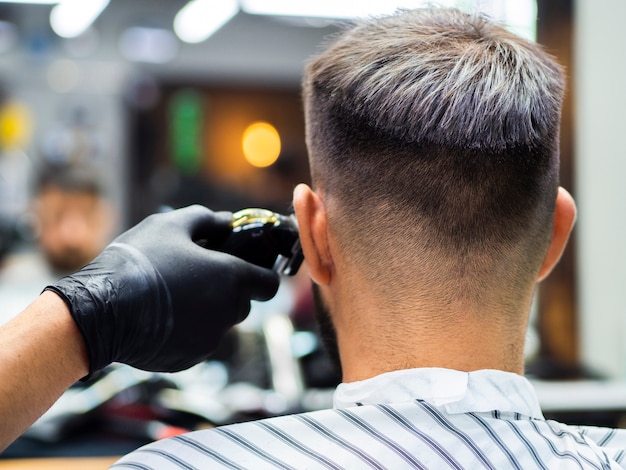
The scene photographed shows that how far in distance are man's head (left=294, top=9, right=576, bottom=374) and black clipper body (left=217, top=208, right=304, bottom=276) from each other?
0.44ft

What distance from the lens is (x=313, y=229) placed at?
3.40 feet

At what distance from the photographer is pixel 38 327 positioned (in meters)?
0.92

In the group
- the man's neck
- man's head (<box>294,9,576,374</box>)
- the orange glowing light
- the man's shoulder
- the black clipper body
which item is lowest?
the orange glowing light

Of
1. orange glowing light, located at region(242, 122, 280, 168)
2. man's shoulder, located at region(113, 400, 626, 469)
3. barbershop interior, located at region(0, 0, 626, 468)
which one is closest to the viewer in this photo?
man's shoulder, located at region(113, 400, 626, 469)

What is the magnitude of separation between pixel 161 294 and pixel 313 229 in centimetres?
23

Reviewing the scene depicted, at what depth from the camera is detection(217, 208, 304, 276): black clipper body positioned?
3.76 ft

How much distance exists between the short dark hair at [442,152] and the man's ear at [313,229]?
0.07 feet

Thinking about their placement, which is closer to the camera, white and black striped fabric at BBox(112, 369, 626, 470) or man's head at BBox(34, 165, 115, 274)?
white and black striped fabric at BBox(112, 369, 626, 470)

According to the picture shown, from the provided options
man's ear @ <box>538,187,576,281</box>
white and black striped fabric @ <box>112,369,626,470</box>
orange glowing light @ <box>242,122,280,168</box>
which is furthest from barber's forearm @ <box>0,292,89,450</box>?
orange glowing light @ <box>242,122,280,168</box>

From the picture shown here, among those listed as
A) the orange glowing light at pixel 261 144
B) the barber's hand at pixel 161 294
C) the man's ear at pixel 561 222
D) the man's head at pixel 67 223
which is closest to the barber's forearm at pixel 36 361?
the barber's hand at pixel 161 294

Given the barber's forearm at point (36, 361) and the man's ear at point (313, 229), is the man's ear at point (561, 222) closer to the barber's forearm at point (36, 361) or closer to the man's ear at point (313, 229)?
the man's ear at point (313, 229)

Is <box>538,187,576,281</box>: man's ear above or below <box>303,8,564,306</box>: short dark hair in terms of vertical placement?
below

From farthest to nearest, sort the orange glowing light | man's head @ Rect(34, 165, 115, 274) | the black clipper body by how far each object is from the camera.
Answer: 1. the orange glowing light
2. man's head @ Rect(34, 165, 115, 274)
3. the black clipper body

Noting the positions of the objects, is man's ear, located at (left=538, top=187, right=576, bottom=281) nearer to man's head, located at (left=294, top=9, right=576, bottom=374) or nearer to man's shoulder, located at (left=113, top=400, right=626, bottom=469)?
man's head, located at (left=294, top=9, right=576, bottom=374)
